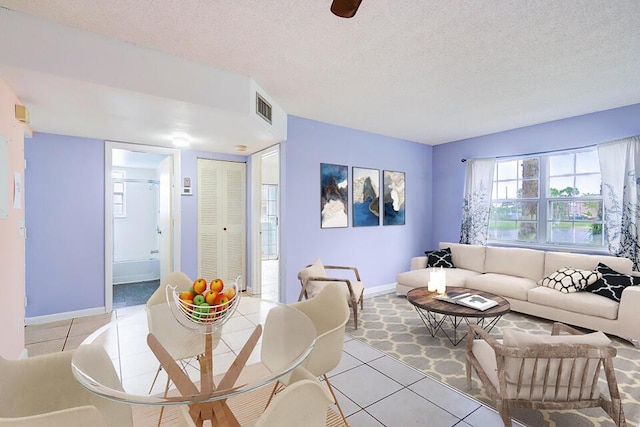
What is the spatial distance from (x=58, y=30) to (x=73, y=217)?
253cm

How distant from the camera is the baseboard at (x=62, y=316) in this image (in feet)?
11.9

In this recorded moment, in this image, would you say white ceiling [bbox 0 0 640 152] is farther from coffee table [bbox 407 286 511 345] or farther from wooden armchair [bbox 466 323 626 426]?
coffee table [bbox 407 286 511 345]

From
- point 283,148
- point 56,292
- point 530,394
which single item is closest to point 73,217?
point 56,292

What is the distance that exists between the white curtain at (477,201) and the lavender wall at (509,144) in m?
0.18

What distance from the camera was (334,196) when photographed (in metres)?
4.53

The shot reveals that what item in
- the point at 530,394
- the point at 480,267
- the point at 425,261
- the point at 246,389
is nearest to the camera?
the point at 246,389

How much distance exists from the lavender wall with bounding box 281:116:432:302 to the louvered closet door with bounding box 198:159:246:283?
1430mm

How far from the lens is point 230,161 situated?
16.8ft

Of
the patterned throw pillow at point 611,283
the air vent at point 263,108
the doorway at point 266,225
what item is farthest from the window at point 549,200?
the air vent at point 263,108

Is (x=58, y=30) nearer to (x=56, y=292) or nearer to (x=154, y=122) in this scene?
(x=154, y=122)

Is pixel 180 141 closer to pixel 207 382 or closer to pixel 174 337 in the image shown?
pixel 174 337

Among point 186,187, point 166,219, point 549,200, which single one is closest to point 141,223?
point 166,219

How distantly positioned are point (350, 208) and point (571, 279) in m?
2.87

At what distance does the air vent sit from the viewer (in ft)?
10.3
